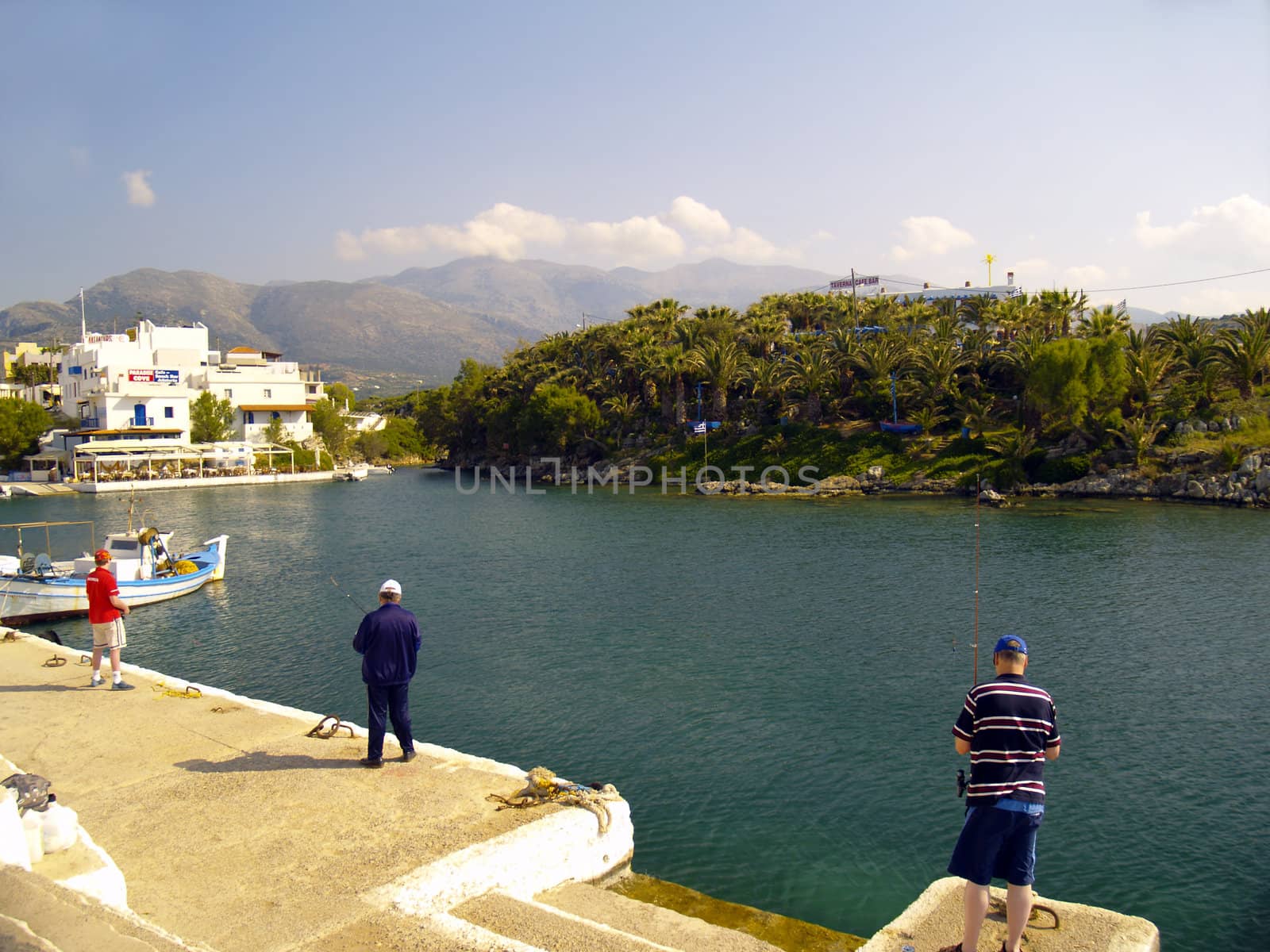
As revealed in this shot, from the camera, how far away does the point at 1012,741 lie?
6738mm

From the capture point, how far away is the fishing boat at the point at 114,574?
27.0 meters

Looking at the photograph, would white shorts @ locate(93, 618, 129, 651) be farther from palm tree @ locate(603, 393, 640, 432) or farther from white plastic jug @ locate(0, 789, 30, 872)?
palm tree @ locate(603, 393, 640, 432)

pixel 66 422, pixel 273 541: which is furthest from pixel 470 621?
pixel 66 422

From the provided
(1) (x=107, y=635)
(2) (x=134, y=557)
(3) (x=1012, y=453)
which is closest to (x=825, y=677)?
(1) (x=107, y=635)

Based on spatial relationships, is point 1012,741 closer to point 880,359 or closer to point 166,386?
point 880,359

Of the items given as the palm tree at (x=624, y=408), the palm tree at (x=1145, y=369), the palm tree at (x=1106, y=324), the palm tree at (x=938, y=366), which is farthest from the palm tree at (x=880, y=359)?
the palm tree at (x=624, y=408)

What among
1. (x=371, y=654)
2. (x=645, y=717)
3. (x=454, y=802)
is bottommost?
(x=645, y=717)

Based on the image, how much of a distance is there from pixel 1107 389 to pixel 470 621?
5218 centimetres

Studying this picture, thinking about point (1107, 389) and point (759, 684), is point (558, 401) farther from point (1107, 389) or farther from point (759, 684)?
point (759, 684)

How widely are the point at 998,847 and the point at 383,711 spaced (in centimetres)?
734

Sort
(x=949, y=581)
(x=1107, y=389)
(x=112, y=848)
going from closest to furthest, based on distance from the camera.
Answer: (x=112, y=848)
(x=949, y=581)
(x=1107, y=389)

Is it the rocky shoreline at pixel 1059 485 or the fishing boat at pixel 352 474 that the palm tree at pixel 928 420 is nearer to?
the rocky shoreline at pixel 1059 485

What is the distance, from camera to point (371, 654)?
427 inches

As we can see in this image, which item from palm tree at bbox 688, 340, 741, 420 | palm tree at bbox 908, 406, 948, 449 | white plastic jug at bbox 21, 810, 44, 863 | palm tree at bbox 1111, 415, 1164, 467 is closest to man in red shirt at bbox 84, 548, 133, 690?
white plastic jug at bbox 21, 810, 44, 863
